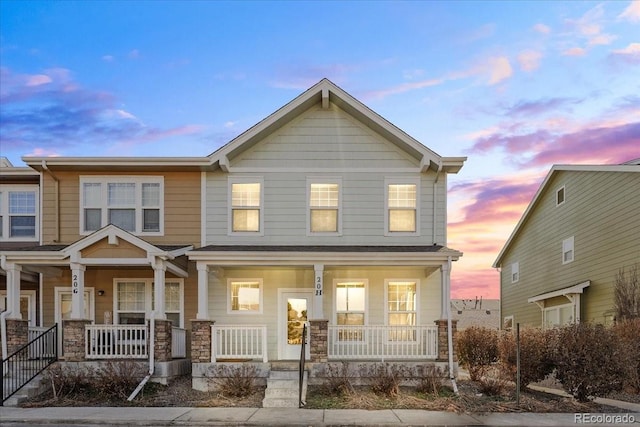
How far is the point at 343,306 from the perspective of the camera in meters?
17.7

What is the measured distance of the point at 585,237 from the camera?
2136cm

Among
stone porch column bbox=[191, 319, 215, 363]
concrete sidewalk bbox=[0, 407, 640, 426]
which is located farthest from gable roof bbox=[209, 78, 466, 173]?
concrete sidewalk bbox=[0, 407, 640, 426]

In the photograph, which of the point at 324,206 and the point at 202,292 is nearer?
the point at 202,292

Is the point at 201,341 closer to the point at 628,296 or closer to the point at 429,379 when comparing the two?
the point at 429,379

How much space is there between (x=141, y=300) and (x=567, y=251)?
15280 millimetres

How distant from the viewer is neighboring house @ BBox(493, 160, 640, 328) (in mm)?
18797

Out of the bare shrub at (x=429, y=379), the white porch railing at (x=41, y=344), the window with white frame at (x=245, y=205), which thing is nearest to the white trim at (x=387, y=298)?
the bare shrub at (x=429, y=379)

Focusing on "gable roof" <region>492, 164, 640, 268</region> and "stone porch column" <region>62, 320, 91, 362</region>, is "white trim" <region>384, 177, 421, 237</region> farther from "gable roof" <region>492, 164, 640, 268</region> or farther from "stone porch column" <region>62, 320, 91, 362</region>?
"stone porch column" <region>62, 320, 91, 362</region>

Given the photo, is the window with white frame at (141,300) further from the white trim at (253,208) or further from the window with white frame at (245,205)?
the window with white frame at (245,205)

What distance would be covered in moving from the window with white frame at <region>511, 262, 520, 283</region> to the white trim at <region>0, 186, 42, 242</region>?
67.8 feet

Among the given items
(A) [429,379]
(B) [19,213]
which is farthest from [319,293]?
(B) [19,213]

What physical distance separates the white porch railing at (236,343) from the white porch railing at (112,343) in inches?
68.0

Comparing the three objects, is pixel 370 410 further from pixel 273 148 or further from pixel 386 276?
pixel 273 148

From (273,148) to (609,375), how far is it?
10.5 m
